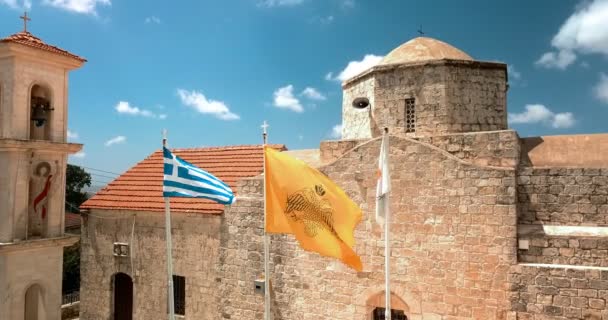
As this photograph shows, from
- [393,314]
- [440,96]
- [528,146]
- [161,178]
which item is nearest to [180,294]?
[161,178]

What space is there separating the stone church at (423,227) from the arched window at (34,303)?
109 inches

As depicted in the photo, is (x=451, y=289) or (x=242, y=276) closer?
(x=451, y=289)

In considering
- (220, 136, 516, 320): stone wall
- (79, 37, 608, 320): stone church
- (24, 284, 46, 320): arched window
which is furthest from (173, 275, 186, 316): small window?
(24, 284, 46, 320): arched window

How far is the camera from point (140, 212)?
1150cm

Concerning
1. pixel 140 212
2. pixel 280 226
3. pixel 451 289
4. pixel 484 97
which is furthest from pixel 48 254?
pixel 484 97

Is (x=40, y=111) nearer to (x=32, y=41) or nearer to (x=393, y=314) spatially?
(x=32, y=41)

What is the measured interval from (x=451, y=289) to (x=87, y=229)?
33.3 feet

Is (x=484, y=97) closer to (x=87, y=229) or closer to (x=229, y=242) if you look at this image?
(x=229, y=242)

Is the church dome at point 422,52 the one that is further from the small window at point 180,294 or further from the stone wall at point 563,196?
the small window at point 180,294

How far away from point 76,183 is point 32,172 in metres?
22.8

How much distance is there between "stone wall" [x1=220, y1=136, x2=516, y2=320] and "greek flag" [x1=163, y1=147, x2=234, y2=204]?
10.0 feet

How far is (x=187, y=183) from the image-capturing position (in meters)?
6.35

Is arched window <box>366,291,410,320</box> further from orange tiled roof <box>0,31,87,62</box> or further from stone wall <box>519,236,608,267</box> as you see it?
orange tiled roof <box>0,31,87,62</box>

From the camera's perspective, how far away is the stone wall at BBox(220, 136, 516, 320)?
23.5ft
